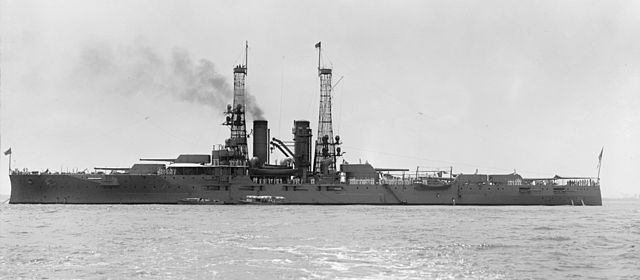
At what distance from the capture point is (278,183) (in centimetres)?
8188

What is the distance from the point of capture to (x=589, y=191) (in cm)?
8681

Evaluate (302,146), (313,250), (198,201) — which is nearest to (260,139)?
(302,146)

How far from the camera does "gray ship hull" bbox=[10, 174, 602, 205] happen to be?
77.5 metres

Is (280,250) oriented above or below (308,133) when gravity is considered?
below

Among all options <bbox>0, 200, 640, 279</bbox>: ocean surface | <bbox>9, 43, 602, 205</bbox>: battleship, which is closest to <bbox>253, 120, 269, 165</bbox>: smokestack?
<bbox>9, 43, 602, 205</bbox>: battleship

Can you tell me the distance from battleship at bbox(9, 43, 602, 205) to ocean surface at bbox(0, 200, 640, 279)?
31604mm

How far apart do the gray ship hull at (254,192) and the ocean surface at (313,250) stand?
31.3 meters

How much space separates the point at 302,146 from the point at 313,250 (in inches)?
2182

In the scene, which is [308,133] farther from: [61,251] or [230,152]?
[61,251]

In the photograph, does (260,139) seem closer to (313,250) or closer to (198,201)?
(198,201)

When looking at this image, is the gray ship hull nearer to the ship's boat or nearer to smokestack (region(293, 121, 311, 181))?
the ship's boat

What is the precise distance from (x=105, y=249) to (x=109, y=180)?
48.4m

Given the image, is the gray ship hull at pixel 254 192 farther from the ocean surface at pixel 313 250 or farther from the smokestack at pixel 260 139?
the ocean surface at pixel 313 250

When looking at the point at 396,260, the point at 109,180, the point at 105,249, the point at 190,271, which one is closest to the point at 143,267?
the point at 190,271
